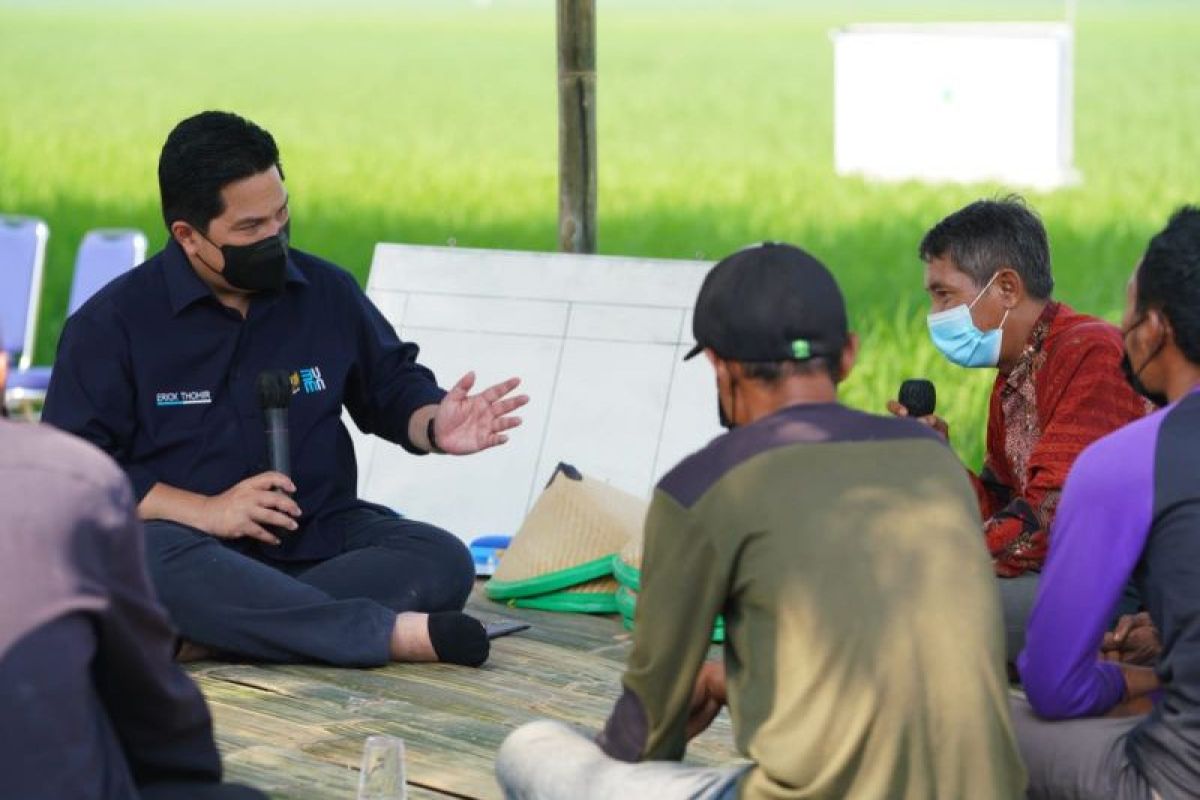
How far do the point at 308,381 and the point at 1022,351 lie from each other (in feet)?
5.98

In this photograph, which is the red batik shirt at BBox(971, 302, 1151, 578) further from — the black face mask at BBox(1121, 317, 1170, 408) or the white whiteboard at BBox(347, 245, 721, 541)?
the white whiteboard at BBox(347, 245, 721, 541)

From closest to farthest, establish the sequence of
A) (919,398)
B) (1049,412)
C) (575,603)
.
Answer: (919,398)
(1049,412)
(575,603)

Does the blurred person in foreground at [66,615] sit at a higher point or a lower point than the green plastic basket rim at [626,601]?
higher

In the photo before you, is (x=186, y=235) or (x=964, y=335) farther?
(x=186, y=235)

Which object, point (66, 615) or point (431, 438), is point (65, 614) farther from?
point (431, 438)

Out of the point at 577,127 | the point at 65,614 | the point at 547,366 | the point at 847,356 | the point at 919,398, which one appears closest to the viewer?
the point at 65,614

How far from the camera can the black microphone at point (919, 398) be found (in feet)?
16.2

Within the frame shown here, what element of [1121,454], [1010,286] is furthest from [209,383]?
[1121,454]

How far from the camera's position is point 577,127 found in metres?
7.40

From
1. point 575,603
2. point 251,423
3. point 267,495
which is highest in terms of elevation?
point 251,423

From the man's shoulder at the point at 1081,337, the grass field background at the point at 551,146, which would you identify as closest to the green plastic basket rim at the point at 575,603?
the man's shoulder at the point at 1081,337

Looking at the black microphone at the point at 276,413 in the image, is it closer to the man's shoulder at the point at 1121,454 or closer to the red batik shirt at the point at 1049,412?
the red batik shirt at the point at 1049,412

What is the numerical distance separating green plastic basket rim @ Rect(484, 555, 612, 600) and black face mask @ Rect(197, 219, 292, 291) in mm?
1190

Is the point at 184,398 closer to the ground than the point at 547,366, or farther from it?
farther from it
